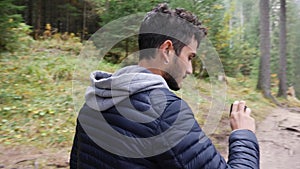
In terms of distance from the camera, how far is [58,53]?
11.2 meters

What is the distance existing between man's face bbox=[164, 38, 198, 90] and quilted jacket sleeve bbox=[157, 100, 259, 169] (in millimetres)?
212

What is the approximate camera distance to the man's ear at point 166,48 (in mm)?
1399

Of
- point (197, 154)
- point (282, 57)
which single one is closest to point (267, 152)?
point (197, 154)

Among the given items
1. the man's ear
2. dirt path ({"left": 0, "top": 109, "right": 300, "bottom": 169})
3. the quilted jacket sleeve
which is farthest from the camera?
dirt path ({"left": 0, "top": 109, "right": 300, "bottom": 169})

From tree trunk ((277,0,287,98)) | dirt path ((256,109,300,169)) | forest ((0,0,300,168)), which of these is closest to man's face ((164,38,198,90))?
forest ((0,0,300,168))

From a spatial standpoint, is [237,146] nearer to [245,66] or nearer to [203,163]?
[203,163]

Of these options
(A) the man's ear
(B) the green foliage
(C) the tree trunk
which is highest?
(A) the man's ear

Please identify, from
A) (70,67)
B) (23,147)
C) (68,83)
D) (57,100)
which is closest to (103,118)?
(23,147)

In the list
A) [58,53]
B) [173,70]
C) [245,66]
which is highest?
[173,70]

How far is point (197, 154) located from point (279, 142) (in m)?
6.56

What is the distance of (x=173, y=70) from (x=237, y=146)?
0.43 metres

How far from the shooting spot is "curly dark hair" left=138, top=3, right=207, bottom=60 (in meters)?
1.41

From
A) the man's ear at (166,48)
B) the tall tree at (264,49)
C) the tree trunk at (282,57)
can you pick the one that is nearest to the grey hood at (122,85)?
the man's ear at (166,48)

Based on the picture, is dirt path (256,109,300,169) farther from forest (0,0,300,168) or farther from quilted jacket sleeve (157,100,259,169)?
quilted jacket sleeve (157,100,259,169)
